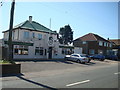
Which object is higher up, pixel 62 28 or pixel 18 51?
pixel 62 28

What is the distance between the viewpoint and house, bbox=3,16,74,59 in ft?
94.3

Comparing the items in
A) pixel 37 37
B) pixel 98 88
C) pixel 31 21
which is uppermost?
pixel 31 21

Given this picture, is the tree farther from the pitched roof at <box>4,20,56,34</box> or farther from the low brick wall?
the low brick wall

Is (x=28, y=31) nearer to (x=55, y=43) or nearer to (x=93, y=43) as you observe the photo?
(x=55, y=43)

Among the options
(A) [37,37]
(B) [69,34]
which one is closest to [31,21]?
(A) [37,37]

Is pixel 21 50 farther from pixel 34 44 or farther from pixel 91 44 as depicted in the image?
pixel 91 44

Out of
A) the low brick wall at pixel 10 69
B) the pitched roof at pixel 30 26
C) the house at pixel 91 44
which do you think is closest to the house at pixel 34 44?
the pitched roof at pixel 30 26

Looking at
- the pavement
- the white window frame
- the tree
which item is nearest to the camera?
the pavement

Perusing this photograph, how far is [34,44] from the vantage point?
3097 cm

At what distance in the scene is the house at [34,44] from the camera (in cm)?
2874

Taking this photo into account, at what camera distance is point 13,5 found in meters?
16.4

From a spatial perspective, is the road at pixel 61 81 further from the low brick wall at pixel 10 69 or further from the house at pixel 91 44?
the house at pixel 91 44

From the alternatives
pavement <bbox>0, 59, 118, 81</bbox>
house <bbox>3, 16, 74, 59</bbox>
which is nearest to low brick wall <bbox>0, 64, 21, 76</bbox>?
pavement <bbox>0, 59, 118, 81</bbox>

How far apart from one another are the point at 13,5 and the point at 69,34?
57218 mm
